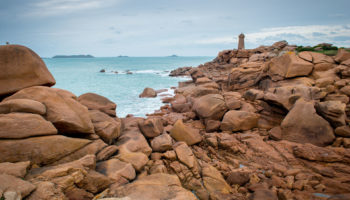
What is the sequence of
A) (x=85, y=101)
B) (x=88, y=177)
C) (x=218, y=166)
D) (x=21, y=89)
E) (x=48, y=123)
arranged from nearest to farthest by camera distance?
(x=88, y=177), (x=48, y=123), (x=21, y=89), (x=218, y=166), (x=85, y=101)

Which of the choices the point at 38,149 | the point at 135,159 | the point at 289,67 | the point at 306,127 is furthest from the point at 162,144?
the point at 289,67

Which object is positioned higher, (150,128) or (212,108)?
(212,108)

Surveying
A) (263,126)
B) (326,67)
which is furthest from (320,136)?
(326,67)

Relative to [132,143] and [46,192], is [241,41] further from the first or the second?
[46,192]

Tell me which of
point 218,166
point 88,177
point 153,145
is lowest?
point 218,166

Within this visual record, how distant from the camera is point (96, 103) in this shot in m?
9.83

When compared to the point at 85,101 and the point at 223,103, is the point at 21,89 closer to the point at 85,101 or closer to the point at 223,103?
the point at 85,101

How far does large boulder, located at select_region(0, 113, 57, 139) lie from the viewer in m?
5.08

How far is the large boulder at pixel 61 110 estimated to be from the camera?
6.29 metres

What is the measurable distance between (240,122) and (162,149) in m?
4.54

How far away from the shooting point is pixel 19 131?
5219 mm

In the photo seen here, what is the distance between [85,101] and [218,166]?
6.98 m

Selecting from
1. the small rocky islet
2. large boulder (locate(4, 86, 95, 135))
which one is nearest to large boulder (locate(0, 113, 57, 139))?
the small rocky islet

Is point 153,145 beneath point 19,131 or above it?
beneath
